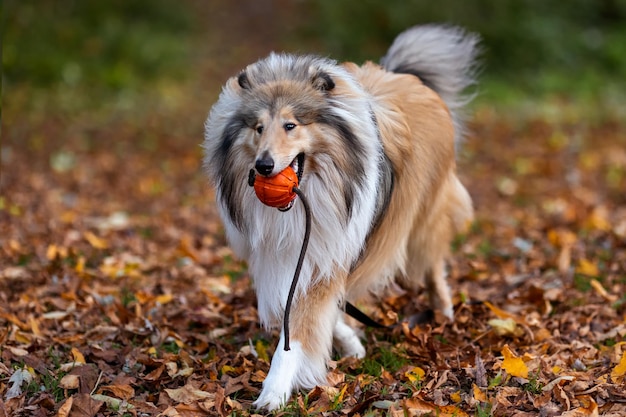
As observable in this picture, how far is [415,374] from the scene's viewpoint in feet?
13.3

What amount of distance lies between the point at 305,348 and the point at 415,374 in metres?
0.58

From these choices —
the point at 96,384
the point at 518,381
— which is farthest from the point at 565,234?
the point at 96,384

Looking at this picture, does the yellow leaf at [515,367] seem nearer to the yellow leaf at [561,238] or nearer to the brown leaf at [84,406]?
the brown leaf at [84,406]

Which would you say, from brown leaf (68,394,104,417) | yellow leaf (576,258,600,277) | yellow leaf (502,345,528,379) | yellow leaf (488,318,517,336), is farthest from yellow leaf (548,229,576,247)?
brown leaf (68,394,104,417)

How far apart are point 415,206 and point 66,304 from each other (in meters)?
2.40

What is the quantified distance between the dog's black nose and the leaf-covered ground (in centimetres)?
112

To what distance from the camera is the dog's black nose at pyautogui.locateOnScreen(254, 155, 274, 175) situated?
11.8 feet

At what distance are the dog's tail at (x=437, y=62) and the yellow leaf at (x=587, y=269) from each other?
1.39 metres

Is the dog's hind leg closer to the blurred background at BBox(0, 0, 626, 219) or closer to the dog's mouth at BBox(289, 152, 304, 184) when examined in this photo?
the dog's mouth at BBox(289, 152, 304, 184)

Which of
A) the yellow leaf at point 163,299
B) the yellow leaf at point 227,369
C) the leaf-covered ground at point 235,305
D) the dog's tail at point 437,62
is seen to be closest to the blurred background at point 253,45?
the leaf-covered ground at point 235,305

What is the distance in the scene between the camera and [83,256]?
6465mm

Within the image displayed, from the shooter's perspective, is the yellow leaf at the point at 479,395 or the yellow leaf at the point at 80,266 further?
the yellow leaf at the point at 80,266

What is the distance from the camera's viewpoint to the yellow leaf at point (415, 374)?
4.00 meters

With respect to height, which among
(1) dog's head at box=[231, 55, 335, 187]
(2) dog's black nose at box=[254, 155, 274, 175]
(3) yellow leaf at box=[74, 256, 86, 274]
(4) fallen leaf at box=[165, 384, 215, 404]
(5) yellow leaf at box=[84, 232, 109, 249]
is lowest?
(5) yellow leaf at box=[84, 232, 109, 249]
